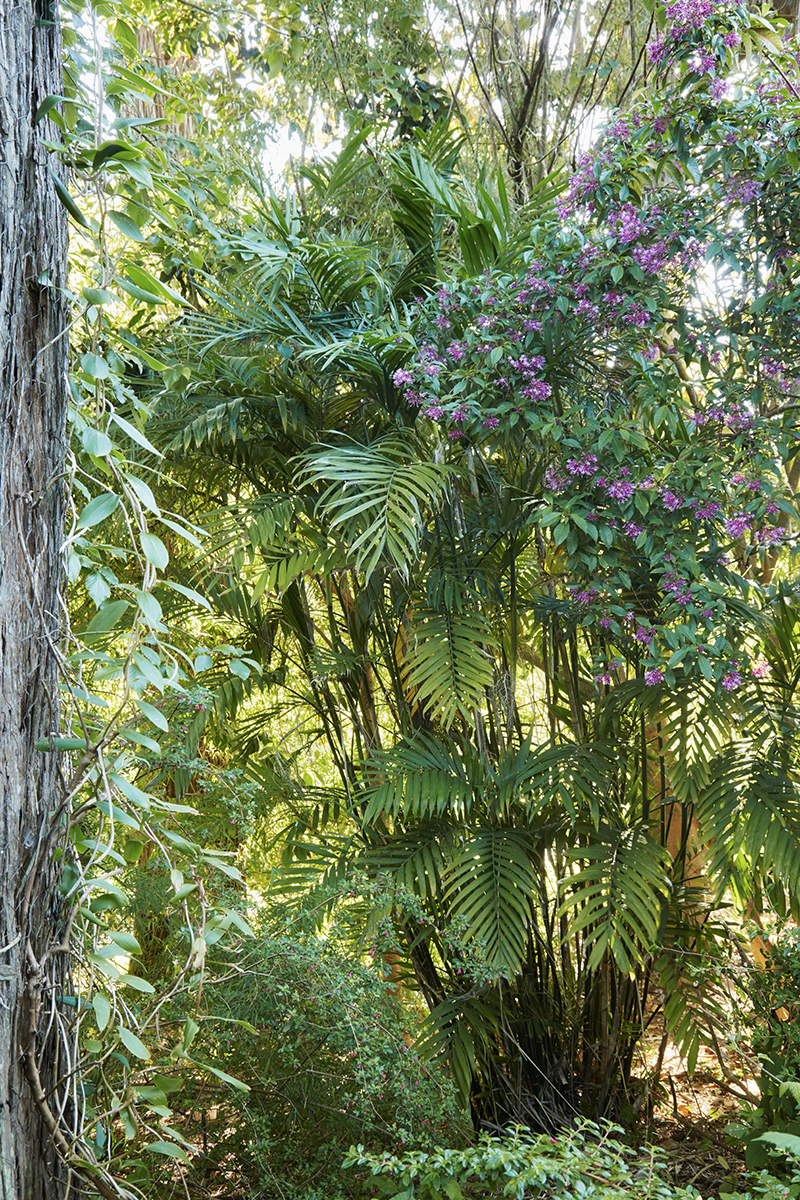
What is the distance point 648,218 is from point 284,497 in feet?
2.94

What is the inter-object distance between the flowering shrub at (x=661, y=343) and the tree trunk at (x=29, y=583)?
97cm

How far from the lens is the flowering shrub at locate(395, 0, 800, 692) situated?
1541mm

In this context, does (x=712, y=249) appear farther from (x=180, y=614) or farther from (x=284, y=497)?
(x=180, y=614)

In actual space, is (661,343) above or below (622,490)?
above

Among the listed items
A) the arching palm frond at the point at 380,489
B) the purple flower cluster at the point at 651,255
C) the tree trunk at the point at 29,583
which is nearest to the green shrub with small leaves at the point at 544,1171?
the tree trunk at the point at 29,583

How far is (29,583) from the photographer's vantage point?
76 cm

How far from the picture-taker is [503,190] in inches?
69.8

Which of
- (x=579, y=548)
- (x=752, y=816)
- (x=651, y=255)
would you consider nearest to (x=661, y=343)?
(x=651, y=255)

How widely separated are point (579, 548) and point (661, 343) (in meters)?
0.44

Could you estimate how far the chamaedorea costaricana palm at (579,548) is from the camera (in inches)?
62.4

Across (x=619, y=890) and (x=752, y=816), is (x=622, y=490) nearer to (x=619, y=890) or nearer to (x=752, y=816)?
(x=752, y=816)

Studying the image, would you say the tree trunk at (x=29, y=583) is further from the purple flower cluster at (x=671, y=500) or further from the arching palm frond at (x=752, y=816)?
the arching palm frond at (x=752, y=816)

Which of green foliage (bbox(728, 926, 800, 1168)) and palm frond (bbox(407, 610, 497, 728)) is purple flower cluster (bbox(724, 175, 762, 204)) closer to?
palm frond (bbox(407, 610, 497, 728))

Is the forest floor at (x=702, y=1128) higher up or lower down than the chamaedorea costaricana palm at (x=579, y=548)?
lower down
